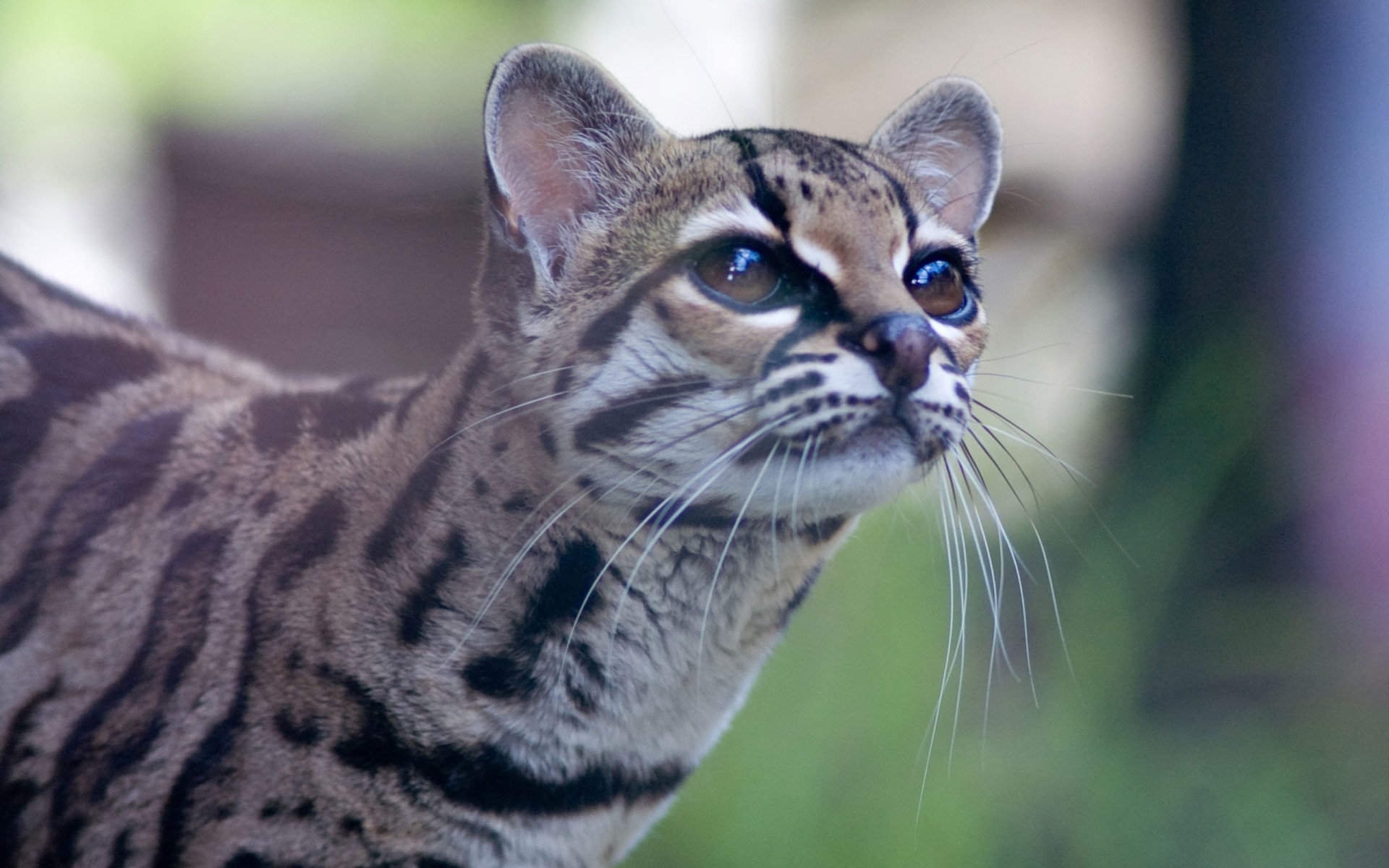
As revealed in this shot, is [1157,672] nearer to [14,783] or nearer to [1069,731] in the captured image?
[1069,731]

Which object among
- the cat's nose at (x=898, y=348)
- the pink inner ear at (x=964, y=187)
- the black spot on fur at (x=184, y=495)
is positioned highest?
the pink inner ear at (x=964, y=187)

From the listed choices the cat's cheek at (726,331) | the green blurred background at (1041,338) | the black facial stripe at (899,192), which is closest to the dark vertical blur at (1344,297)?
the green blurred background at (1041,338)

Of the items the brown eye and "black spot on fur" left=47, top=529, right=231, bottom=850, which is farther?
"black spot on fur" left=47, top=529, right=231, bottom=850

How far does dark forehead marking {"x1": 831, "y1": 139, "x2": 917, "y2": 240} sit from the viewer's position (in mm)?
1731

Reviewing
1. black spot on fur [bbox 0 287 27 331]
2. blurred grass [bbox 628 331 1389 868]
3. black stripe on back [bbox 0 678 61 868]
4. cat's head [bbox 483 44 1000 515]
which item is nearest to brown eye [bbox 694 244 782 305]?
cat's head [bbox 483 44 1000 515]

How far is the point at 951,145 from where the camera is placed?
6.52ft

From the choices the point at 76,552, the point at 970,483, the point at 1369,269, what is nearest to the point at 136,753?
the point at 76,552

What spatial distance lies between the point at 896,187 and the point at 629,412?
56 cm

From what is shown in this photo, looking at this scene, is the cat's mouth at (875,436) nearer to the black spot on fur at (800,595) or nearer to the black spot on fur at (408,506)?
the black spot on fur at (800,595)

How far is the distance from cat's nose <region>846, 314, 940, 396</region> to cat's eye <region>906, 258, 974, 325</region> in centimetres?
21

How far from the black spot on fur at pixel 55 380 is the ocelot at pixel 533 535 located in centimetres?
24

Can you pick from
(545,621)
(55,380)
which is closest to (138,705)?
(545,621)

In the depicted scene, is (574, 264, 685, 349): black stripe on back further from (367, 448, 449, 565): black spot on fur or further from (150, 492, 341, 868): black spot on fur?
(150, 492, 341, 868): black spot on fur

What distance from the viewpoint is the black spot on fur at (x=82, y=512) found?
6.31 ft
